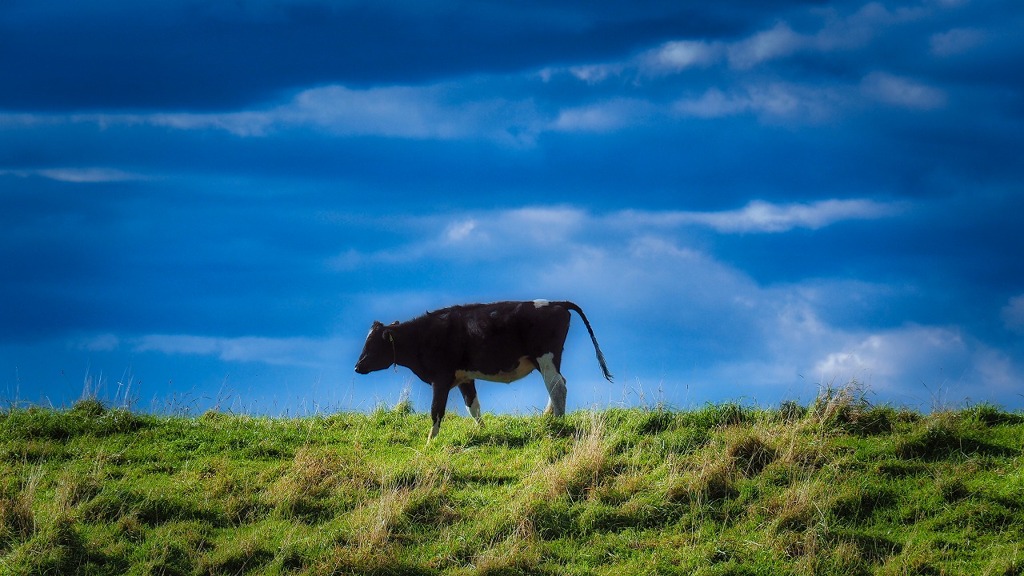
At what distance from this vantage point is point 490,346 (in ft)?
67.4

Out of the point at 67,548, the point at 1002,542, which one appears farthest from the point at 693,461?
the point at 67,548

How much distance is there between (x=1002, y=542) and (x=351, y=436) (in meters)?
11.3

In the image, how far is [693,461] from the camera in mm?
16984

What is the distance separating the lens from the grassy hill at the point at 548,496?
14.5 m

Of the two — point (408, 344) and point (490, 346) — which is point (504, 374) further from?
point (408, 344)

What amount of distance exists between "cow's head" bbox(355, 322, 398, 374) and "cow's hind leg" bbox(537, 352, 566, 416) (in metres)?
3.44

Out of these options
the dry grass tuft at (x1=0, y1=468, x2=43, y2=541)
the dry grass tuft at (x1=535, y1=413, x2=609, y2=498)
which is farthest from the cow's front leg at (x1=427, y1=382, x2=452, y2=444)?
the dry grass tuft at (x1=0, y1=468, x2=43, y2=541)

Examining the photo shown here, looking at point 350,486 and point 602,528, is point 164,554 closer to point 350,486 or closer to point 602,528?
point 350,486

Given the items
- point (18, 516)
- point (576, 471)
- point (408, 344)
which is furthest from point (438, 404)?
point (18, 516)

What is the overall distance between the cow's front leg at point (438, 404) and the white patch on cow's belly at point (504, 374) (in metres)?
0.36

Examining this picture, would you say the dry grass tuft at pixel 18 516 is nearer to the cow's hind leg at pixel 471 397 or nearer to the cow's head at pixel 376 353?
the cow's head at pixel 376 353

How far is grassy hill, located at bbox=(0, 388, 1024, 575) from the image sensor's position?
14.5 metres

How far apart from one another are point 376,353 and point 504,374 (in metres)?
2.99

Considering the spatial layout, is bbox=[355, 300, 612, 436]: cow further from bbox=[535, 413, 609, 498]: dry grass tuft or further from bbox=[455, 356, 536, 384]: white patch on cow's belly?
bbox=[535, 413, 609, 498]: dry grass tuft
